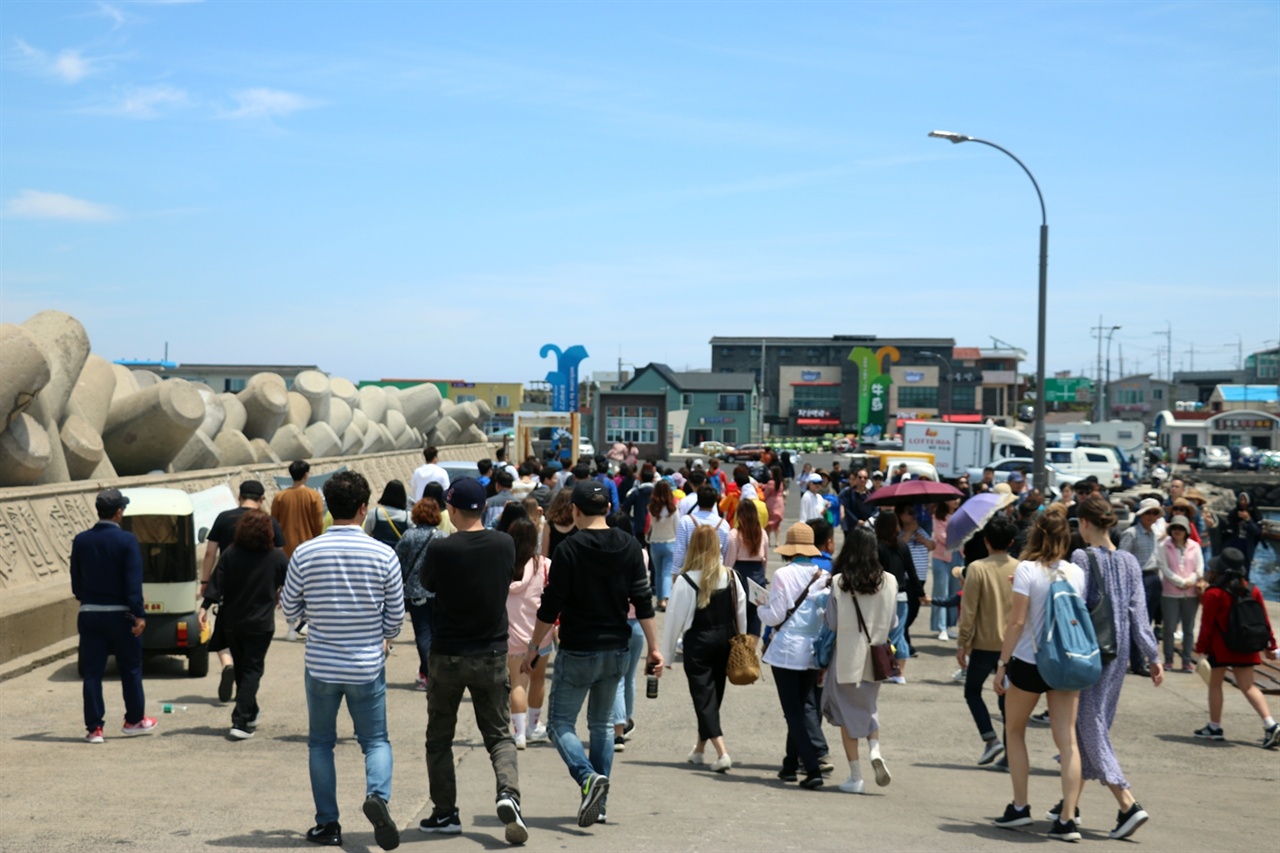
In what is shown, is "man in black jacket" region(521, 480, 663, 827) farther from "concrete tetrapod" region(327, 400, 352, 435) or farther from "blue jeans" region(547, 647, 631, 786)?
"concrete tetrapod" region(327, 400, 352, 435)

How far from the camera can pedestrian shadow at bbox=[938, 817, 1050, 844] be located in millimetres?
6539

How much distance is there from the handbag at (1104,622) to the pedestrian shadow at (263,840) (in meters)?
3.98

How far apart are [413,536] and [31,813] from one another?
3537 mm

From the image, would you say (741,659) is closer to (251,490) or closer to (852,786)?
(852,786)

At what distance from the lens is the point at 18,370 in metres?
13.0

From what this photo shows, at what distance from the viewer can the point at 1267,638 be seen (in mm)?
9492

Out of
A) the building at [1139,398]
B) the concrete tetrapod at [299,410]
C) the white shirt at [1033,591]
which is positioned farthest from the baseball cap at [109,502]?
the building at [1139,398]

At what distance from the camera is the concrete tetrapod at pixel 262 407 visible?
23.8 meters

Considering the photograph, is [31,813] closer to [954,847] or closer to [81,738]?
[81,738]

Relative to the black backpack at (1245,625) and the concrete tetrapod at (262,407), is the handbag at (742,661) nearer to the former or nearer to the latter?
the black backpack at (1245,625)

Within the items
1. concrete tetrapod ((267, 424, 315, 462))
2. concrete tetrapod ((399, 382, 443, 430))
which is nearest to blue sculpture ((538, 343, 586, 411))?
concrete tetrapod ((399, 382, 443, 430))

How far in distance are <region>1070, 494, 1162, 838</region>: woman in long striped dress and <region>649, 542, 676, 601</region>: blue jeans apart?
8.02 meters

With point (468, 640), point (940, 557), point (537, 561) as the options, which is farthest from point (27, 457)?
point (940, 557)

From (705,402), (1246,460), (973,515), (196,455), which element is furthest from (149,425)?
(705,402)
